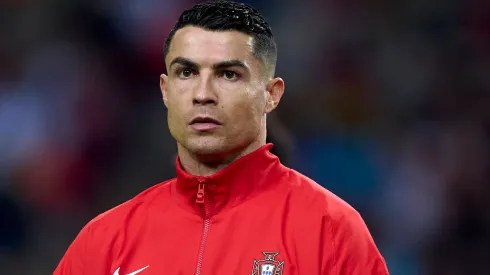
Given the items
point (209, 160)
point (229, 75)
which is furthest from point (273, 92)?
point (209, 160)

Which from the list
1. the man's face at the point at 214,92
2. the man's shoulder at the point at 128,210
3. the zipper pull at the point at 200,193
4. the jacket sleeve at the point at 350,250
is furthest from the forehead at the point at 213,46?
the jacket sleeve at the point at 350,250

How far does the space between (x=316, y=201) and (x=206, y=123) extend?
0.45 meters

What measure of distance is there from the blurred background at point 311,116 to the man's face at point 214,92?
2641mm

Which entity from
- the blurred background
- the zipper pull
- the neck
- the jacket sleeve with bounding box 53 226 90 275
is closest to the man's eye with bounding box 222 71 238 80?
the neck

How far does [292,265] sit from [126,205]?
73cm

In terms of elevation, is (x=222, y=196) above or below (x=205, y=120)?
below

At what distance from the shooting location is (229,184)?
290cm

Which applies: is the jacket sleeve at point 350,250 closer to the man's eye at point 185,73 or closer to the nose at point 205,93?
the nose at point 205,93

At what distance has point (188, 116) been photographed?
284cm

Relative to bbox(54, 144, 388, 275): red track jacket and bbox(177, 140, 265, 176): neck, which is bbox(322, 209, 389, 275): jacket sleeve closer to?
bbox(54, 144, 388, 275): red track jacket

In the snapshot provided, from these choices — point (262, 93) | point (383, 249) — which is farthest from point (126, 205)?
point (383, 249)

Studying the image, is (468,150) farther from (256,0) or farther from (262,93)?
(262,93)

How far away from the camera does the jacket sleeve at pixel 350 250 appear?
2.63m

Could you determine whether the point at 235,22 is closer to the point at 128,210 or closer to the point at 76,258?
the point at 128,210
